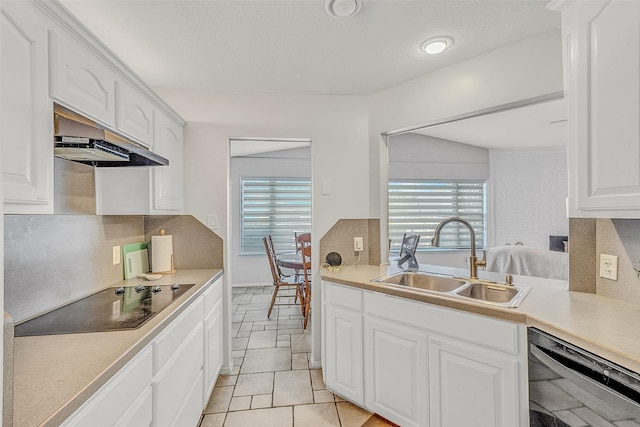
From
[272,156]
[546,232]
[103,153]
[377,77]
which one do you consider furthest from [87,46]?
[272,156]

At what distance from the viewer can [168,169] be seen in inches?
86.0

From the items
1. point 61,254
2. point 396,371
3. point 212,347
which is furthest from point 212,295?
point 396,371

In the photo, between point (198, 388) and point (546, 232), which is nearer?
point (198, 388)

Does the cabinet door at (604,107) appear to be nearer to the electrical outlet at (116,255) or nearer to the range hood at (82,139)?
the range hood at (82,139)

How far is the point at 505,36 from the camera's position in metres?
1.78

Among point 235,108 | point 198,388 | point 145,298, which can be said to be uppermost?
point 235,108

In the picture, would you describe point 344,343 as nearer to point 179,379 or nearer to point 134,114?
point 179,379

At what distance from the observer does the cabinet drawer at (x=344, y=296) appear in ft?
6.55

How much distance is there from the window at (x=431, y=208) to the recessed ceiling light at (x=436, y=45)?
108 cm

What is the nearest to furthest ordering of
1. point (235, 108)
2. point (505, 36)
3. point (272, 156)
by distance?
point (505, 36)
point (235, 108)
point (272, 156)

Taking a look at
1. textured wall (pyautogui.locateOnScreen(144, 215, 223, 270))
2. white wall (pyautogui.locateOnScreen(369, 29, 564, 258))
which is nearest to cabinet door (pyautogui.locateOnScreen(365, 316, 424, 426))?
white wall (pyautogui.locateOnScreen(369, 29, 564, 258))

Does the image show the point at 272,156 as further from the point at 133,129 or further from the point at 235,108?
the point at 133,129

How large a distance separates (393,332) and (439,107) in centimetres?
159

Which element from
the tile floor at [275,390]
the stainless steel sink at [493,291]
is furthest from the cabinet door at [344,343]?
the stainless steel sink at [493,291]
